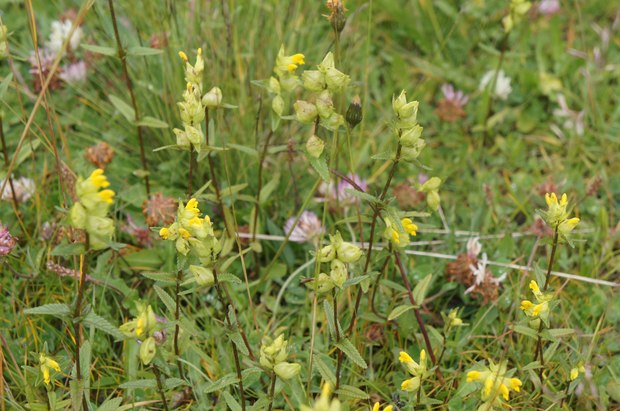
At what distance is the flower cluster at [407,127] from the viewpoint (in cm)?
163

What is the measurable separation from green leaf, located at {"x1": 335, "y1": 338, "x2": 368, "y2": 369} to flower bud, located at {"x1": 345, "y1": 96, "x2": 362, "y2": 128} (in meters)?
0.53

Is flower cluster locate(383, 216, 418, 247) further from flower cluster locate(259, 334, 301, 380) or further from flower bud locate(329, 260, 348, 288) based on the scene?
flower cluster locate(259, 334, 301, 380)

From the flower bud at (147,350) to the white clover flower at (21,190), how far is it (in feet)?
3.63

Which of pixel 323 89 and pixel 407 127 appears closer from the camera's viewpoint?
pixel 407 127

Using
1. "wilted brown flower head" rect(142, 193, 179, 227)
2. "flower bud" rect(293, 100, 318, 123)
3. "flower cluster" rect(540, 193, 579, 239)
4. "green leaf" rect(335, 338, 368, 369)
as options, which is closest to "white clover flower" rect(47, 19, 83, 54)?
"wilted brown flower head" rect(142, 193, 179, 227)

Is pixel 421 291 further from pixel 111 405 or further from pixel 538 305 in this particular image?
pixel 111 405

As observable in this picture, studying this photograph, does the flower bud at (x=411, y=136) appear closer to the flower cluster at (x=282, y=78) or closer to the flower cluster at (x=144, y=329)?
the flower cluster at (x=282, y=78)

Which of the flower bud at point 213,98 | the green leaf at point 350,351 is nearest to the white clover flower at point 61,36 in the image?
the flower bud at point 213,98

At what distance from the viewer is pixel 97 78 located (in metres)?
2.96

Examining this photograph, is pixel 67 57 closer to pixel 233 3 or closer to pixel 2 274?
pixel 233 3

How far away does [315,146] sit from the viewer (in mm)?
1763

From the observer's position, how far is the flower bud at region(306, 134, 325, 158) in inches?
69.1

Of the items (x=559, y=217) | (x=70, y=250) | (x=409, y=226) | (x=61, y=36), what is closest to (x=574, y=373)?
(x=559, y=217)

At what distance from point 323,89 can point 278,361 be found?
A: 2.16ft
